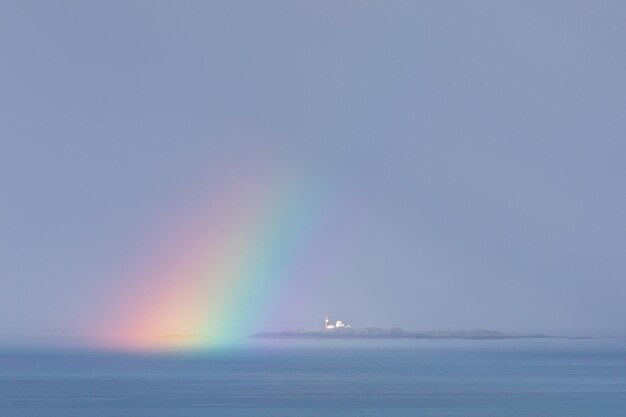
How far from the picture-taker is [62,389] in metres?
72.4

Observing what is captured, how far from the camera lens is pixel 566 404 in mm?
61531

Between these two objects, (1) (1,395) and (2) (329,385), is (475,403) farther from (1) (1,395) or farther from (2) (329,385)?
(1) (1,395)

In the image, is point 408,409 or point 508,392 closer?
point 408,409

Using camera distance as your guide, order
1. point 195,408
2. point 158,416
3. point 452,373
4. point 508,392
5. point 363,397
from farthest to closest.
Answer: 1. point 452,373
2. point 508,392
3. point 363,397
4. point 195,408
5. point 158,416

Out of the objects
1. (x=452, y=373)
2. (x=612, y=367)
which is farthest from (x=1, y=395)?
(x=612, y=367)

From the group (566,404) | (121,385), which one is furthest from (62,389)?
(566,404)

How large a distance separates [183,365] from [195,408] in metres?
49.6

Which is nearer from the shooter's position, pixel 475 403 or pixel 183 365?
pixel 475 403

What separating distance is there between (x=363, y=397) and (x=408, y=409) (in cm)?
714

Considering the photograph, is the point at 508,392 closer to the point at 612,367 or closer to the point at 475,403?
the point at 475,403

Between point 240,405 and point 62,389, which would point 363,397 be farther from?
point 62,389

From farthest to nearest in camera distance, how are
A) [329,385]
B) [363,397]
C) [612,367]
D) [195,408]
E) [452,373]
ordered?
[612,367]
[452,373]
[329,385]
[363,397]
[195,408]

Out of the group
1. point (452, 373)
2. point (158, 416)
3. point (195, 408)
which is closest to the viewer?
point (158, 416)

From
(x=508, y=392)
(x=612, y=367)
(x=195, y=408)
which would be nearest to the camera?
(x=195, y=408)
